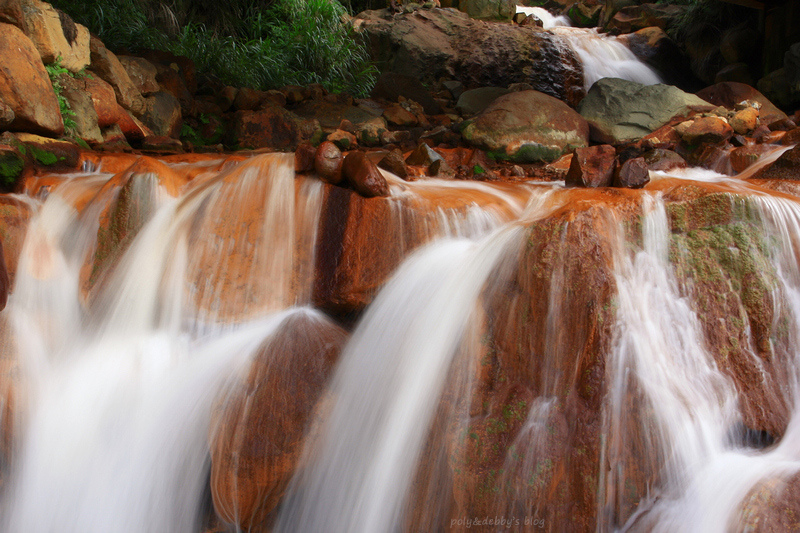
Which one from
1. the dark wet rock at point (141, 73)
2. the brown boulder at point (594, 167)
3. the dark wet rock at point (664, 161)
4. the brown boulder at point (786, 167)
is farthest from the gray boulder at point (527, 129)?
the dark wet rock at point (141, 73)

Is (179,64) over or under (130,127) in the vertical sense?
over

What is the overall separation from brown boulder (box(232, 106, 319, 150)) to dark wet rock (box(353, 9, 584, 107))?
4302mm

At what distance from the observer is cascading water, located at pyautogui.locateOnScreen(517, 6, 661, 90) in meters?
10.3

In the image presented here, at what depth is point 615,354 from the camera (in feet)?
7.83

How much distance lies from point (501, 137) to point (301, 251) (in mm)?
3784

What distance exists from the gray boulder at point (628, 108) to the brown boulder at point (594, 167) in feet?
10.0

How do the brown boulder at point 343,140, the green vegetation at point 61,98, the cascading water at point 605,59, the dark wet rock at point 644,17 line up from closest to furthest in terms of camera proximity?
the green vegetation at point 61,98, the brown boulder at point 343,140, the cascading water at point 605,59, the dark wet rock at point 644,17

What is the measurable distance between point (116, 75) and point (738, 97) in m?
8.43

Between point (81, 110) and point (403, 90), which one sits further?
point (403, 90)

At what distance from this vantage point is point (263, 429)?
8.77 feet

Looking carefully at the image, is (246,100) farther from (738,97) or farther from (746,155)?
(738,97)

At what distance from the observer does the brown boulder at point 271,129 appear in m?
7.07

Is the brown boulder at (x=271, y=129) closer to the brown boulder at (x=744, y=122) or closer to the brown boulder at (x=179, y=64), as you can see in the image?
the brown boulder at (x=179, y=64)

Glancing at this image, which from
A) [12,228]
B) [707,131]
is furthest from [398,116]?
[12,228]
